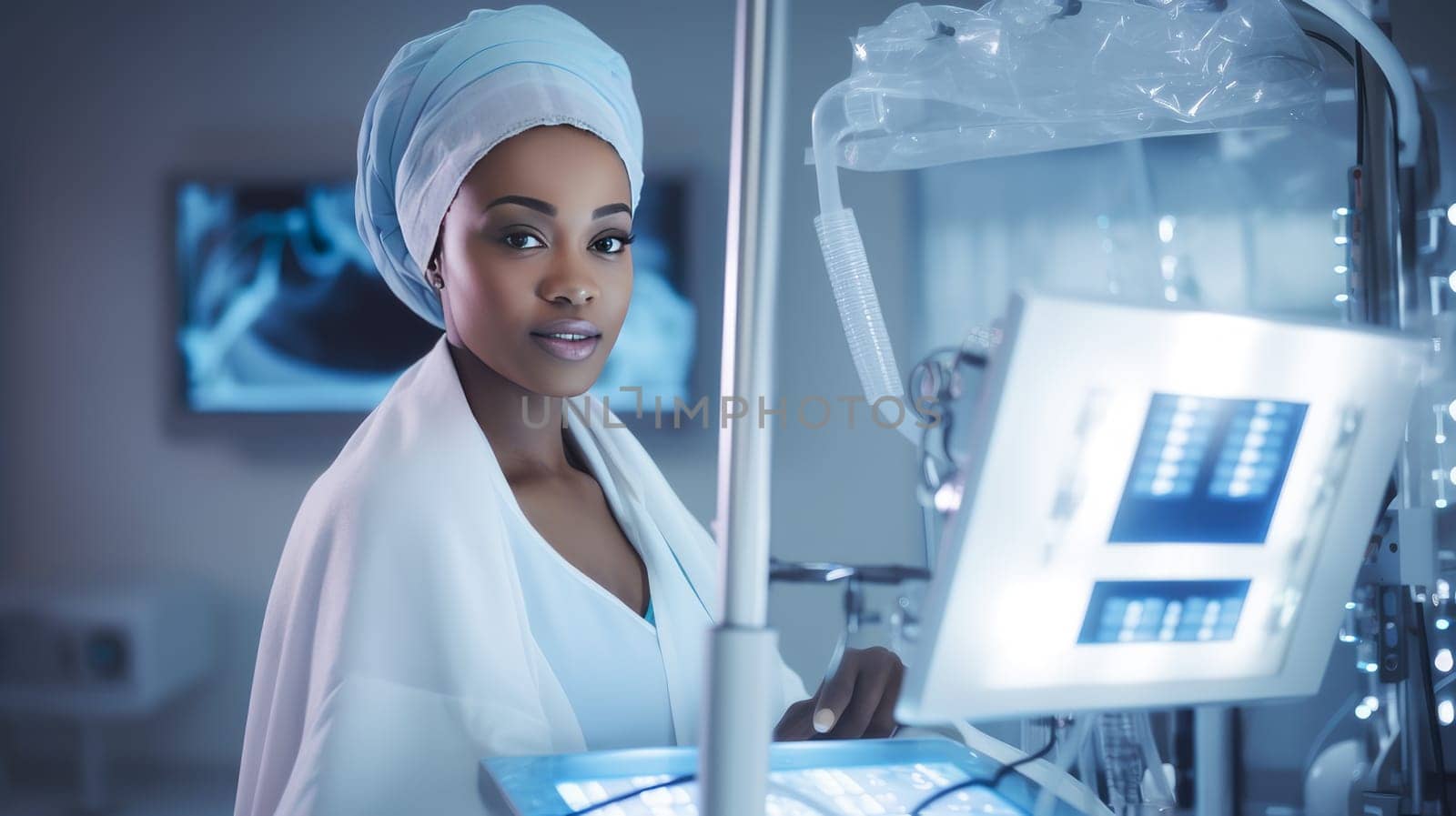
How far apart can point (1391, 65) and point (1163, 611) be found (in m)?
0.45

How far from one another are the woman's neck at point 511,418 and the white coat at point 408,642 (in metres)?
0.04

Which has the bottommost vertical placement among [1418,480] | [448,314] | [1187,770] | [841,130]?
[1187,770]

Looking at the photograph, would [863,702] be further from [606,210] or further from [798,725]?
[606,210]

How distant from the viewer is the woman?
828 mm

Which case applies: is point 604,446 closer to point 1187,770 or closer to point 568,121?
point 568,121

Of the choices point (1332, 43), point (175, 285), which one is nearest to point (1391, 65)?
point (1332, 43)

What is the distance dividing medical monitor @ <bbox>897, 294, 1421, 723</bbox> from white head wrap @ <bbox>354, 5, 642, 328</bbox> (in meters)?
0.66

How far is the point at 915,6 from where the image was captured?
0.76 metres

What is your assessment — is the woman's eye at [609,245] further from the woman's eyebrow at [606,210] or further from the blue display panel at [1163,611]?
the blue display panel at [1163,611]

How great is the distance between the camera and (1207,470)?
0.47m

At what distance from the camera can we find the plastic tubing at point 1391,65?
646 millimetres

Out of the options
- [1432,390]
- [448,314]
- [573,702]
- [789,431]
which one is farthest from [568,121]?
[789,431]

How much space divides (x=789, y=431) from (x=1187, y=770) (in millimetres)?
1788

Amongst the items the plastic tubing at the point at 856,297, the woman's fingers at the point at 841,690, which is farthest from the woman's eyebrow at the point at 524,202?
the woman's fingers at the point at 841,690
